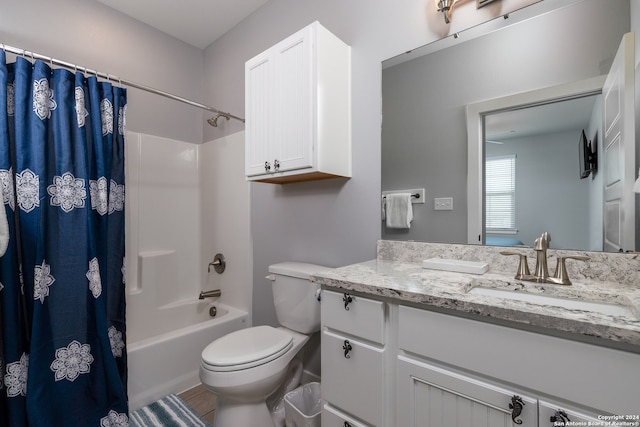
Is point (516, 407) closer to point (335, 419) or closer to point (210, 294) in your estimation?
point (335, 419)

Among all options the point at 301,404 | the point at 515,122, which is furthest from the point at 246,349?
the point at 515,122

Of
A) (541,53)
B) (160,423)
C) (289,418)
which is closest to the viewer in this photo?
(541,53)

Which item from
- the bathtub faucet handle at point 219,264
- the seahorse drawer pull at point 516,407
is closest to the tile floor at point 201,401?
the bathtub faucet handle at point 219,264

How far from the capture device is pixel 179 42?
2553 mm

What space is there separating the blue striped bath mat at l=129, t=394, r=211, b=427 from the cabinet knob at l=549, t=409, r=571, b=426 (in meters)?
1.60

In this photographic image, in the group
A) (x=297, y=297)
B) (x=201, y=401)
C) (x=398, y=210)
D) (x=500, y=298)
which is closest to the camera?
(x=500, y=298)

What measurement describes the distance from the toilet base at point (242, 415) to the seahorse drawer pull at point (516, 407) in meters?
1.10

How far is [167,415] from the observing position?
5.52ft

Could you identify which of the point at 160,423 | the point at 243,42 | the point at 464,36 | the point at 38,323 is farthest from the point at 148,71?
the point at 160,423

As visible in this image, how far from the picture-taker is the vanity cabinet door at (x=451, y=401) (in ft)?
2.41

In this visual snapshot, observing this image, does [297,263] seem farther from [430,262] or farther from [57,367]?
[57,367]

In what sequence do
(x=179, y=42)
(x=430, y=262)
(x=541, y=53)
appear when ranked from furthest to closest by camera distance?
(x=179, y=42) < (x=430, y=262) < (x=541, y=53)

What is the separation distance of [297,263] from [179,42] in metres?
2.19

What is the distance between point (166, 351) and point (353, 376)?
4.51ft
